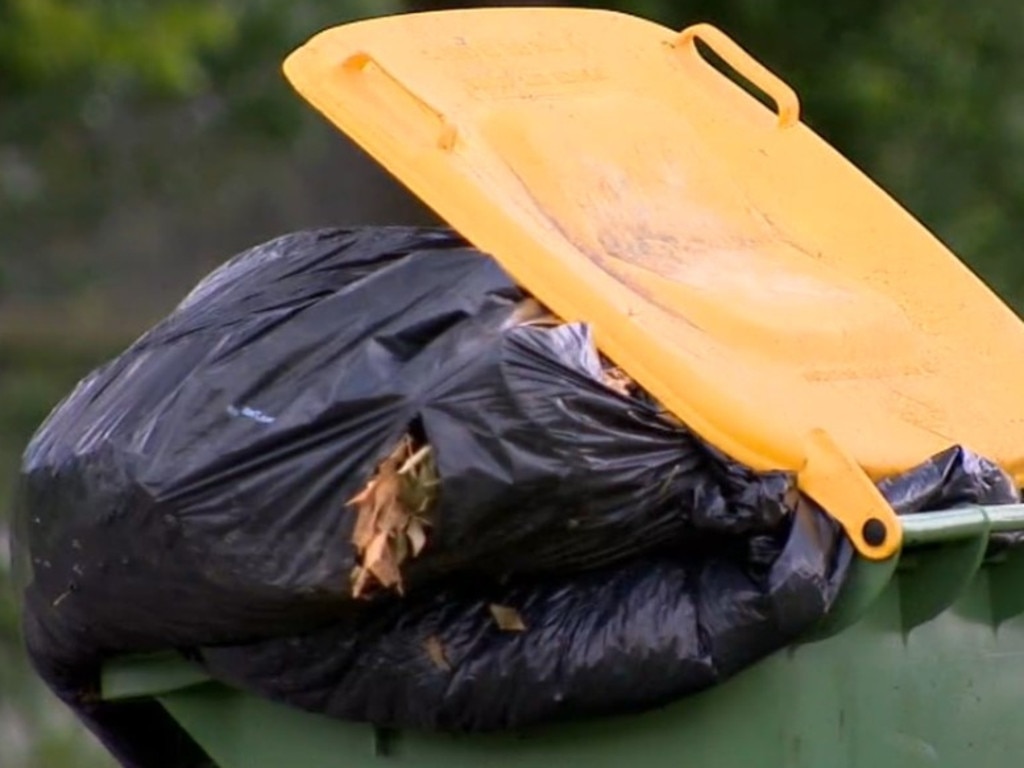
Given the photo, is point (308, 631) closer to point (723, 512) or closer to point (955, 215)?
point (723, 512)

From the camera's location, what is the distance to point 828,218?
3723 mm

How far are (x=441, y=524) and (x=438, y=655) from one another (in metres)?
0.20

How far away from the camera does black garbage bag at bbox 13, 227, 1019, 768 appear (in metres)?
2.82

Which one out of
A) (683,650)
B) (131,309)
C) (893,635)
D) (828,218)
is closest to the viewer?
(683,650)

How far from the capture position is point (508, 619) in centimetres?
291

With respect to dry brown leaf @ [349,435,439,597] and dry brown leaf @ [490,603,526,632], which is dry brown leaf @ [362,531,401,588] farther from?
dry brown leaf @ [490,603,526,632]

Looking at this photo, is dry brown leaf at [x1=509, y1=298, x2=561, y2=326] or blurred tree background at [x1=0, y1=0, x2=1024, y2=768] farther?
blurred tree background at [x1=0, y1=0, x2=1024, y2=768]

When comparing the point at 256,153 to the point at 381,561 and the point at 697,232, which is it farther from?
the point at 381,561

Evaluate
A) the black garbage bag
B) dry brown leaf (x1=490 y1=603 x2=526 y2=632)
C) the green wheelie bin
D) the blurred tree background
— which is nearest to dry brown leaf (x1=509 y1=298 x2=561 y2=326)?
the black garbage bag

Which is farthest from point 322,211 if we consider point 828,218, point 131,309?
point 828,218

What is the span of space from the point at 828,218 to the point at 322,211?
6908mm

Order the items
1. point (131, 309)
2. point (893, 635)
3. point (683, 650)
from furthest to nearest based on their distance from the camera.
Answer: point (131, 309)
point (893, 635)
point (683, 650)

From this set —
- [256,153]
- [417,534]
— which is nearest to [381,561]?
[417,534]

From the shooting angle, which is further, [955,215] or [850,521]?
[955,215]
